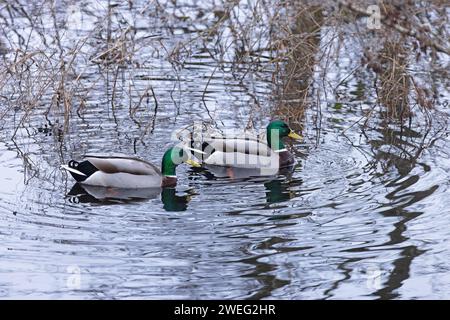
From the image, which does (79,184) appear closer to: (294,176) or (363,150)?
(294,176)

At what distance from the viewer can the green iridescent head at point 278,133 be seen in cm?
1080

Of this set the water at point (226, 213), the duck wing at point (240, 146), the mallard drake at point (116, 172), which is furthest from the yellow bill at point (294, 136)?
the mallard drake at point (116, 172)

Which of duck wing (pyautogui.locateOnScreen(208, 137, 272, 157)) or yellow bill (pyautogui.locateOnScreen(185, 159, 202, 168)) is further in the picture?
duck wing (pyautogui.locateOnScreen(208, 137, 272, 157))

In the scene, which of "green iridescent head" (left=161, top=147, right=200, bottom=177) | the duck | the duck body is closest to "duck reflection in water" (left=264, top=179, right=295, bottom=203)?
the duck

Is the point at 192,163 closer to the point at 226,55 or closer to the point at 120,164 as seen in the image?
the point at 120,164

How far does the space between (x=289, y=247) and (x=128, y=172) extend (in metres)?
2.27

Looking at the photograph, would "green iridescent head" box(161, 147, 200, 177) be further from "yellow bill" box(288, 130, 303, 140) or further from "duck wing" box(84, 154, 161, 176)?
"yellow bill" box(288, 130, 303, 140)

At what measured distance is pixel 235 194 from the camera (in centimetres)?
952

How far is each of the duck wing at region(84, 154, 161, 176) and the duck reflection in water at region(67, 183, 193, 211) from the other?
172 millimetres

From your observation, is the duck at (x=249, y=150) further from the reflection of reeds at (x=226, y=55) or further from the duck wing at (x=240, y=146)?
the reflection of reeds at (x=226, y=55)

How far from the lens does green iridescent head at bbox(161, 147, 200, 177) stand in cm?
996

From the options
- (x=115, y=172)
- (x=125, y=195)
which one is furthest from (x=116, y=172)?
(x=125, y=195)

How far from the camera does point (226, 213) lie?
28.9 ft

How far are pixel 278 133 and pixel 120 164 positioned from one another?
6.04 ft
